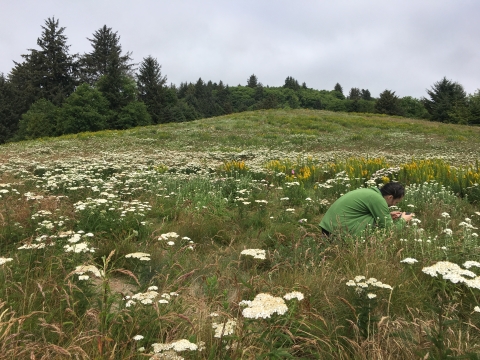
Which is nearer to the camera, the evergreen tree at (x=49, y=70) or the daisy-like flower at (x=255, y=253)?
the daisy-like flower at (x=255, y=253)

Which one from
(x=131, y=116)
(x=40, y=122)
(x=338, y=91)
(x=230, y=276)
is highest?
(x=338, y=91)

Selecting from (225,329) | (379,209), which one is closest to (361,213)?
(379,209)

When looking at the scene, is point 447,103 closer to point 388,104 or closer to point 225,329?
point 388,104

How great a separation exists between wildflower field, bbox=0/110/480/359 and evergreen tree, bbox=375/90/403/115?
5692 centimetres

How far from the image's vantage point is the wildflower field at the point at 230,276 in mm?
1902

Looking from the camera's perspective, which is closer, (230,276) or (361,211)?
(230,276)

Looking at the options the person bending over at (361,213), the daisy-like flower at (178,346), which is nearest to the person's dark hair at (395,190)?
the person bending over at (361,213)

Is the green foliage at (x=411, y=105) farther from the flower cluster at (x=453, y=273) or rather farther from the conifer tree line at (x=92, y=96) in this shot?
the flower cluster at (x=453, y=273)

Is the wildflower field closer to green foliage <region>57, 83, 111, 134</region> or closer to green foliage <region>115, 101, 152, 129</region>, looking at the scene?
green foliage <region>57, 83, 111, 134</region>

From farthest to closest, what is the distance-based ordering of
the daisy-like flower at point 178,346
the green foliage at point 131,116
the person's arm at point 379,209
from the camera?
the green foliage at point 131,116
the person's arm at point 379,209
the daisy-like flower at point 178,346

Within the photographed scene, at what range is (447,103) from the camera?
49188 millimetres

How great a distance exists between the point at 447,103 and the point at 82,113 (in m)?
51.0

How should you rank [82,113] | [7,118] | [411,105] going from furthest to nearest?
1. [411,105]
2. [7,118]
3. [82,113]

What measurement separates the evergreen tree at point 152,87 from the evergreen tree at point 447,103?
43782 millimetres
